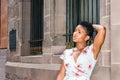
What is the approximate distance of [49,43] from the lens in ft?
31.7

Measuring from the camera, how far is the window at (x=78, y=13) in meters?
8.37

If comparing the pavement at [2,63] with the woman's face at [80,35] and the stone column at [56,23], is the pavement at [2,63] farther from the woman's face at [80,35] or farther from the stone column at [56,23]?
the woman's face at [80,35]

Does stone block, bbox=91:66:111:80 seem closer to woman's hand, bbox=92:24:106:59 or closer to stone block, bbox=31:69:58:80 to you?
stone block, bbox=31:69:58:80

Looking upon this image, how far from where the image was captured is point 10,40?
12.8 metres

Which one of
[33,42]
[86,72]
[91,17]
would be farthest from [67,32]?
[86,72]

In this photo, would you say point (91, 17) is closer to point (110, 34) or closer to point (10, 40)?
point (110, 34)

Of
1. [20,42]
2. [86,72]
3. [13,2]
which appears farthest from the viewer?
[13,2]

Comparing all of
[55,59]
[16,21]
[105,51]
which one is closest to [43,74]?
[55,59]

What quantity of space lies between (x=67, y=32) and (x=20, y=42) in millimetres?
2602

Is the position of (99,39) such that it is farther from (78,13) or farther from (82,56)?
(78,13)

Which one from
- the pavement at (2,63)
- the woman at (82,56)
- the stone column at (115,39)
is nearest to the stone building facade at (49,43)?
the stone column at (115,39)

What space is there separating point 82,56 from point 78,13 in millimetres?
5494

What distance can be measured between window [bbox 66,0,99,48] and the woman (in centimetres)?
441

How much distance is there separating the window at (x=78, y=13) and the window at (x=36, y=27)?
1.64 m
